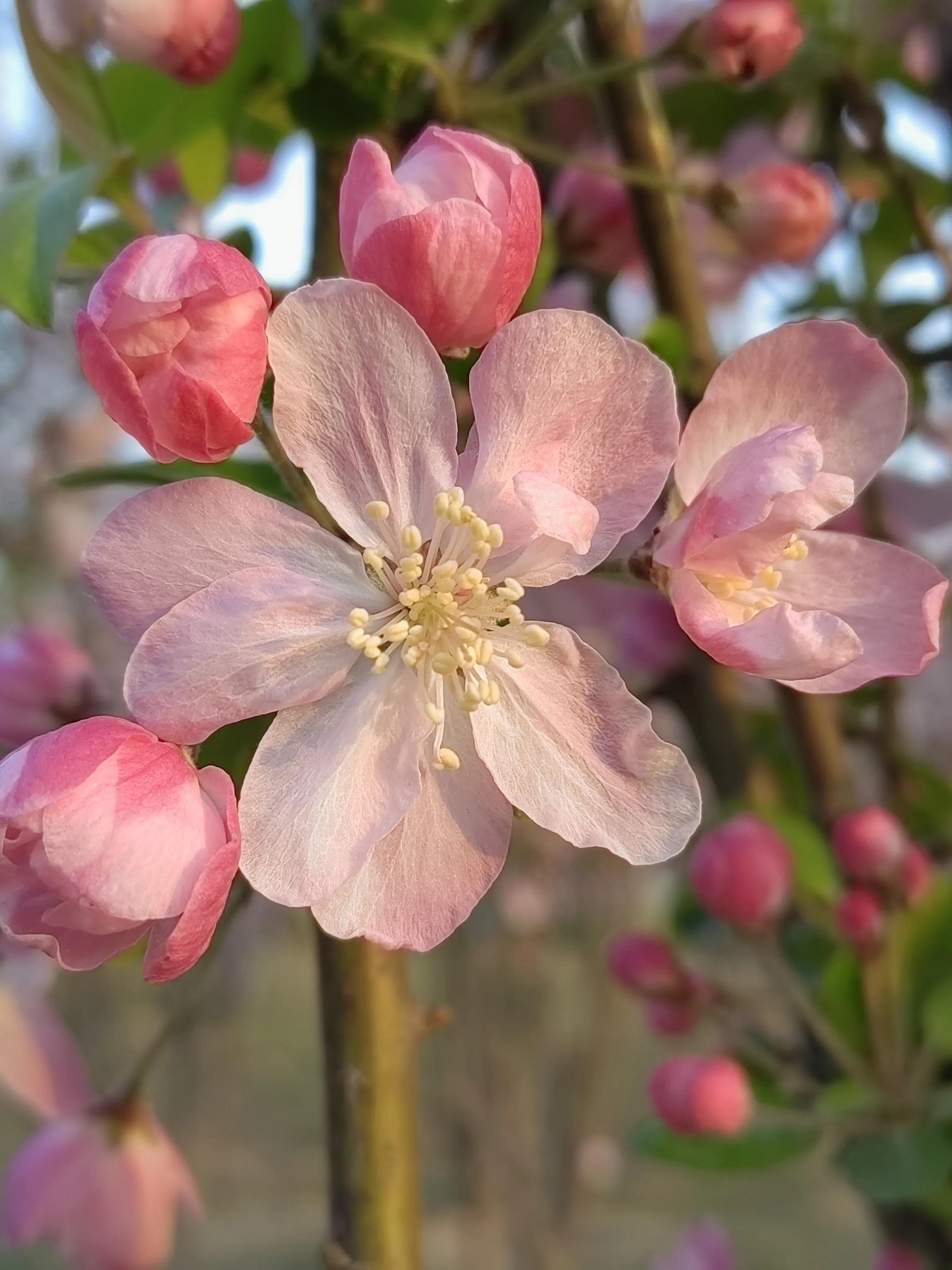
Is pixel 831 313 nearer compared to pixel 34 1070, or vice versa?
pixel 34 1070

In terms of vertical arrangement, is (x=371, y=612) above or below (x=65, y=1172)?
above

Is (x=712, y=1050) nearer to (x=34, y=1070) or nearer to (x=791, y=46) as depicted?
(x=34, y=1070)

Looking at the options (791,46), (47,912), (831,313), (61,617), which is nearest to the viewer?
(47,912)

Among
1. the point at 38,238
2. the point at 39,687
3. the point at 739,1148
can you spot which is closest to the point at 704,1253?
the point at 739,1148

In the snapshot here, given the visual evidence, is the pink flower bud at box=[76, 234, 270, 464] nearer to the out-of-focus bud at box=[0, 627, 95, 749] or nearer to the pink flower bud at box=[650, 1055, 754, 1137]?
the out-of-focus bud at box=[0, 627, 95, 749]

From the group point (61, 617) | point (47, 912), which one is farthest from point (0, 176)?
point (47, 912)

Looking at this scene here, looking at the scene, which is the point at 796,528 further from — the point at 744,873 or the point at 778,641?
the point at 744,873
